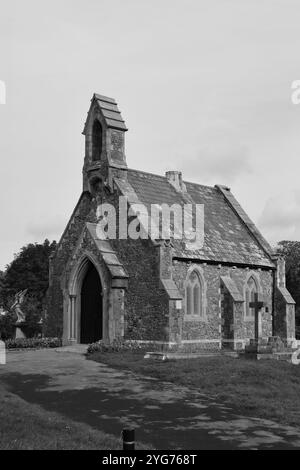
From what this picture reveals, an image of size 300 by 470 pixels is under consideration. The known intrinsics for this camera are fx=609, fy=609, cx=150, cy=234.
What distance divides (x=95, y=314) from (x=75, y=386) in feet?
37.0

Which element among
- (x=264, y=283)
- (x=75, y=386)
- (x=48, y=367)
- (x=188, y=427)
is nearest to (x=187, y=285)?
(x=264, y=283)

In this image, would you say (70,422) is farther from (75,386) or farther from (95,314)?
(95,314)

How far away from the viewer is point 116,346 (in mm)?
26734

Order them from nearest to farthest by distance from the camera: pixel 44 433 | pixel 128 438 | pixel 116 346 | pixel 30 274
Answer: pixel 128 438
pixel 44 433
pixel 116 346
pixel 30 274

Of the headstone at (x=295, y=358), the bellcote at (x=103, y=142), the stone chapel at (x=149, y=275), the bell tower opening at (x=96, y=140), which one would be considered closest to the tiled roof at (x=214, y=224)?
the stone chapel at (x=149, y=275)

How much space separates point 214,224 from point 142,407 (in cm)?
1961

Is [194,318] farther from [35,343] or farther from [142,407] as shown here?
[142,407]

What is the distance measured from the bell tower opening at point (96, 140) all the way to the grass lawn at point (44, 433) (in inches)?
748

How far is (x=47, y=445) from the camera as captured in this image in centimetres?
1083

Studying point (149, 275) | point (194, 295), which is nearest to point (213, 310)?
point (194, 295)

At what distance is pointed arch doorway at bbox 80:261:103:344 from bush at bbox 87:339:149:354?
181 centimetres

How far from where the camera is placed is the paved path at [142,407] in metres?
12.8

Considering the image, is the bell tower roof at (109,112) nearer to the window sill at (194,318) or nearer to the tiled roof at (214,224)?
the tiled roof at (214,224)

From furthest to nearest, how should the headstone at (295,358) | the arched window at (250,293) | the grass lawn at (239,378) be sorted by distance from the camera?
the arched window at (250,293) → the headstone at (295,358) → the grass lawn at (239,378)
